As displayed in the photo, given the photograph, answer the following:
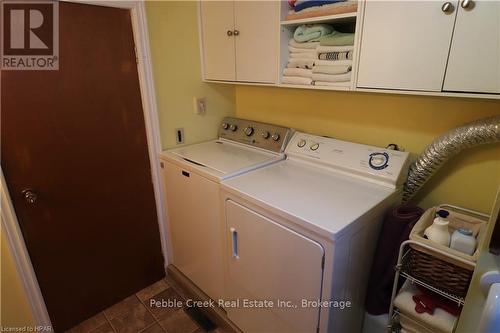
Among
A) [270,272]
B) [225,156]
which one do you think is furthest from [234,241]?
[225,156]

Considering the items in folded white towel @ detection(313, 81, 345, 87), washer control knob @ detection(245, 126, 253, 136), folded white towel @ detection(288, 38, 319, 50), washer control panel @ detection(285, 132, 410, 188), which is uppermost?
folded white towel @ detection(288, 38, 319, 50)

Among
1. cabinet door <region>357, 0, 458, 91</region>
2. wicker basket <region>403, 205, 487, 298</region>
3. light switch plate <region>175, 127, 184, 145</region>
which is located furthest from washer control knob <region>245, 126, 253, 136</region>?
wicker basket <region>403, 205, 487, 298</region>

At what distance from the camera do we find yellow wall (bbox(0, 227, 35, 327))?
154 centimetres

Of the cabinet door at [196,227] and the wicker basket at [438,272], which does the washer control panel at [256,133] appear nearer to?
the cabinet door at [196,227]

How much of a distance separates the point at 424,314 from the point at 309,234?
615 mm

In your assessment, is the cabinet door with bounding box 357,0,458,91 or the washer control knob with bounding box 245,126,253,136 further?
the washer control knob with bounding box 245,126,253,136

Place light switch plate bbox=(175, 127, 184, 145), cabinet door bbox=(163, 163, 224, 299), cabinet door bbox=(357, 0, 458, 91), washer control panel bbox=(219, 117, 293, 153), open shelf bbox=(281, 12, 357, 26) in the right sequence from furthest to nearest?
light switch plate bbox=(175, 127, 184, 145) → washer control panel bbox=(219, 117, 293, 153) → cabinet door bbox=(163, 163, 224, 299) → open shelf bbox=(281, 12, 357, 26) → cabinet door bbox=(357, 0, 458, 91)

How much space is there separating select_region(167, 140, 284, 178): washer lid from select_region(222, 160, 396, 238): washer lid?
9cm

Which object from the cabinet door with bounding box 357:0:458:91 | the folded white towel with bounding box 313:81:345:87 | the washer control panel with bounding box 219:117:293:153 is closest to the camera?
the cabinet door with bounding box 357:0:458:91

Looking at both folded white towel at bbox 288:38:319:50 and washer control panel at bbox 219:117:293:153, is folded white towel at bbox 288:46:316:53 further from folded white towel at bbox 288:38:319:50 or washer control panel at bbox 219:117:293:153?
washer control panel at bbox 219:117:293:153

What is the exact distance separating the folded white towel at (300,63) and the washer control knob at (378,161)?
22.9 inches

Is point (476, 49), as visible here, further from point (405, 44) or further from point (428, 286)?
point (428, 286)

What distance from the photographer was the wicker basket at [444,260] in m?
1.09

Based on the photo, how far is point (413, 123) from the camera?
1.50 m
